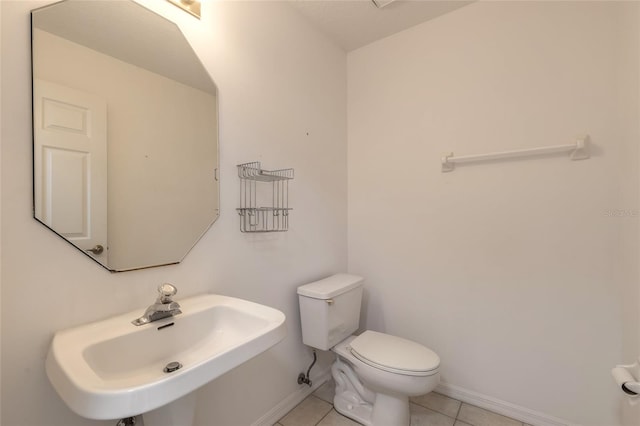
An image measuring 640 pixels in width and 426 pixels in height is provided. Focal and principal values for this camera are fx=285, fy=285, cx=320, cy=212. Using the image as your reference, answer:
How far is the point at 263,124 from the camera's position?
5.03 ft

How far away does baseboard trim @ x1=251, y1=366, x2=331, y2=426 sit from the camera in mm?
1503

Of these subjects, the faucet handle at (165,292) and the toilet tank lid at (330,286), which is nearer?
the faucet handle at (165,292)

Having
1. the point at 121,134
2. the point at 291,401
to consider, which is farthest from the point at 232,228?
the point at 291,401

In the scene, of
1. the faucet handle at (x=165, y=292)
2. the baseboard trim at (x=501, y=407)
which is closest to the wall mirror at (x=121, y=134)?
the faucet handle at (x=165, y=292)

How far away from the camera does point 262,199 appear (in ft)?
4.98

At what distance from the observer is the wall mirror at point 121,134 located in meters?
0.87

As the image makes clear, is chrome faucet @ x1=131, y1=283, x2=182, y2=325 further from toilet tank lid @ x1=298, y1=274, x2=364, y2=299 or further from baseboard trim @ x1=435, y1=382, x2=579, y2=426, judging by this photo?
baseboard trim @ x1=435, y1=382, x2=579, y2=426

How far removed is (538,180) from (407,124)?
0.83 m

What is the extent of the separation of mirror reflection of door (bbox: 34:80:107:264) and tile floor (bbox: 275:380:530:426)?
1338mm

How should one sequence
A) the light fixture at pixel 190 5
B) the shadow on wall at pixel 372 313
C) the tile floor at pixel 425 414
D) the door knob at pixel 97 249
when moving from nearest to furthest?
the door knob at pixel 97 249 → the light fixture at pixel 190 5 → the tile floor at pixel 425 414 → the shadow on wall at pixel 372 313

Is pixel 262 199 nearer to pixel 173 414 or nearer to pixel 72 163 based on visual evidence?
pixel 72 163

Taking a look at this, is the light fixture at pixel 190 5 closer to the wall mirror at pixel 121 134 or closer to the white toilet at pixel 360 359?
the wall mirror at pixel 121 134

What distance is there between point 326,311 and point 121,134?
4.11 ft

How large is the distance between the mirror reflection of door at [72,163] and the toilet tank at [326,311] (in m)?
1.00
